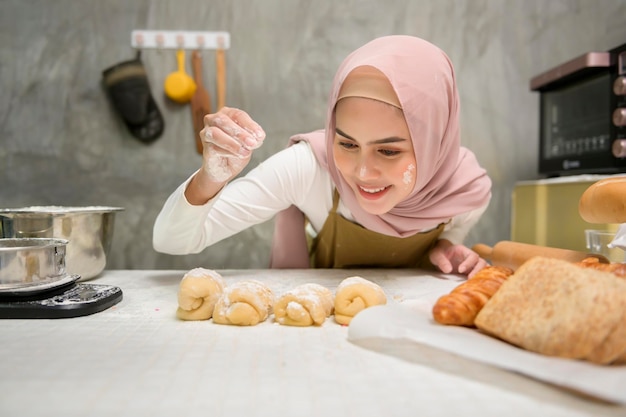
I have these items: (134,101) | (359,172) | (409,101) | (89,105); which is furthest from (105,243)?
(89,105)

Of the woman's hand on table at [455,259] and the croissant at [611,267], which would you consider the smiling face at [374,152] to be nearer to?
the woman's hand on table at [455,259]

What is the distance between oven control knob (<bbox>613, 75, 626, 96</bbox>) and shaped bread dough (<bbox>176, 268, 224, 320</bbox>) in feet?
4.70

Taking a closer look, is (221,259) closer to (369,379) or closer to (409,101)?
(409,101)

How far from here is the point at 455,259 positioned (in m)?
1.30

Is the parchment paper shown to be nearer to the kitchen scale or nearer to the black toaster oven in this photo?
the kitchen scale

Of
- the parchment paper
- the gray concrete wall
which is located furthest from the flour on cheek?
the gray concrete wall

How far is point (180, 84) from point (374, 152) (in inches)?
48.8

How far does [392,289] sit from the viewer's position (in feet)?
3.53

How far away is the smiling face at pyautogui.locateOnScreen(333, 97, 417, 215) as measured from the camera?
1.02m

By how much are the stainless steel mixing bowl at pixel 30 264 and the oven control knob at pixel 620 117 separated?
1.62 m

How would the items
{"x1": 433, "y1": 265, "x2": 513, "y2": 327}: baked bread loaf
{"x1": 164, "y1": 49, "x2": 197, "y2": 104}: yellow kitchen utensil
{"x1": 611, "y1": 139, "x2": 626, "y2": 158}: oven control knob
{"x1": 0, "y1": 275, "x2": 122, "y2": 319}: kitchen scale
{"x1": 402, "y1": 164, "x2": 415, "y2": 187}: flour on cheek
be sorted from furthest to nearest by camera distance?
{"x1": 164, "y1": 49, "x2": 197, "y2": 104}: yellow kitchen utensil < {"x1": 611, "y1": 139, "x2": 626, "y2": 158}: oven control knob < {"x1": 402, "y1": 164, "x2": 415, "y2": 187}: flour on cheek < {"x1": 0, "y1": 275, "x2": 122, "y2": 319}: kitchen scale < {"x1": 433, "y1": 265, "x2": 513, "y2": 327}: baked bread loaf

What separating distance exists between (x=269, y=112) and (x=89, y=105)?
767mm

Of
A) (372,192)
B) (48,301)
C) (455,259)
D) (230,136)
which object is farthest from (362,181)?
(48,301)

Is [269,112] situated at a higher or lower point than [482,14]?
lower
